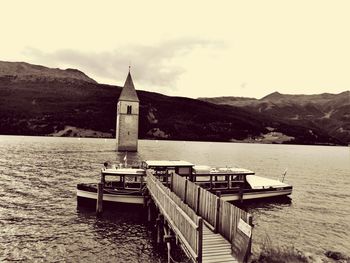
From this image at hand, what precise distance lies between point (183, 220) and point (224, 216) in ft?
7.90

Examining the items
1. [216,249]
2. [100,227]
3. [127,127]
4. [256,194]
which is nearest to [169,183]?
[100,227]

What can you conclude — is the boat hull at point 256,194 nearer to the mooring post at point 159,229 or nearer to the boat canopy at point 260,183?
the boat canopy at point 260,183

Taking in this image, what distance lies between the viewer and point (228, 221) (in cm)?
1719

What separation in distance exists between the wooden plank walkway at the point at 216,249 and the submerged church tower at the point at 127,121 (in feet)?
294

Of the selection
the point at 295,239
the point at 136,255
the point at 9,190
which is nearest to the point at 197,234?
the point at 136,255

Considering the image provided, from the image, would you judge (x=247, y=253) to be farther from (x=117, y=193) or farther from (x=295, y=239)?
(x=117, y=193)

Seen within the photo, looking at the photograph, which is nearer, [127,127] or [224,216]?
[224,216]

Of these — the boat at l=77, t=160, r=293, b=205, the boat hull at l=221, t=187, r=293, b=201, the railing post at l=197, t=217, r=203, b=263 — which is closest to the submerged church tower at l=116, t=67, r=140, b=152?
the boat at l=77, t=160, r=293, b=205

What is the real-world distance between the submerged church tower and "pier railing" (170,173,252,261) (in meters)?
80.1

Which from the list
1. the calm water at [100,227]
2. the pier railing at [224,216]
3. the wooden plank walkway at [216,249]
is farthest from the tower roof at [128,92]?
the wooden plank walkway at [216,249]

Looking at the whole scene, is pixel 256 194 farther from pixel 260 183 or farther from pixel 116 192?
pixel 116 192

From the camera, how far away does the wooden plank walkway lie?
14855 mm

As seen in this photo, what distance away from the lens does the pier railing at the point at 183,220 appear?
1454 cm

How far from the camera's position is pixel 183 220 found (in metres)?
17.6
